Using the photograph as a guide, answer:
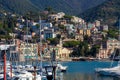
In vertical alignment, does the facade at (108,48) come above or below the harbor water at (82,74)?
above

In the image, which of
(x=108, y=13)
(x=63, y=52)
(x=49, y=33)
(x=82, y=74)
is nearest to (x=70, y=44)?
(x=49, y=33)

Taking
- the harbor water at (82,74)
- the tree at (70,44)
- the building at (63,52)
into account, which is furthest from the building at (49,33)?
the harbor water at (82,74)

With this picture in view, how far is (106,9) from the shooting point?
162 meters

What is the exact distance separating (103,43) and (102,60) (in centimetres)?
1153

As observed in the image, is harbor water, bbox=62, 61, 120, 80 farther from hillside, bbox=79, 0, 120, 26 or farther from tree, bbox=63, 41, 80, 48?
hillside, bbox=79, 0, 120, 26

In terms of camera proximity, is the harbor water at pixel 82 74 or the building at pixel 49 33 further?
the building at pixel 49 33

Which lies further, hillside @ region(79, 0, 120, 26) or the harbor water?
hillside @ region(79, 0, 120, 26)

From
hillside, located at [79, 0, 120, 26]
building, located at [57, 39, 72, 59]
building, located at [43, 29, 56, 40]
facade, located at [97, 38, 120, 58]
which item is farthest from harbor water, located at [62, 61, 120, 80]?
hillside, located at [79, 0, 120, 26]

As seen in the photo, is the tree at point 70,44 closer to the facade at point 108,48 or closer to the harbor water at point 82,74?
the facade at point 108,48

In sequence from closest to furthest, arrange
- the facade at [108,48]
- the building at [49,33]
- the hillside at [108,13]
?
the facade at [108,48] < the building at [49,33] < the hillside at [108,13]

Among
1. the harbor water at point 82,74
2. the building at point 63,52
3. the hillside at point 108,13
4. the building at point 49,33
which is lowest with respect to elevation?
the harbor water at point 82,74

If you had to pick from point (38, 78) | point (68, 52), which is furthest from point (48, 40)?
point (38, 78)

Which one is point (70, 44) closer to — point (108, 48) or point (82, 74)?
point (108, 48)

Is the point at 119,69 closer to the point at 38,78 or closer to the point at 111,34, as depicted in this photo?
the point at 38,78
